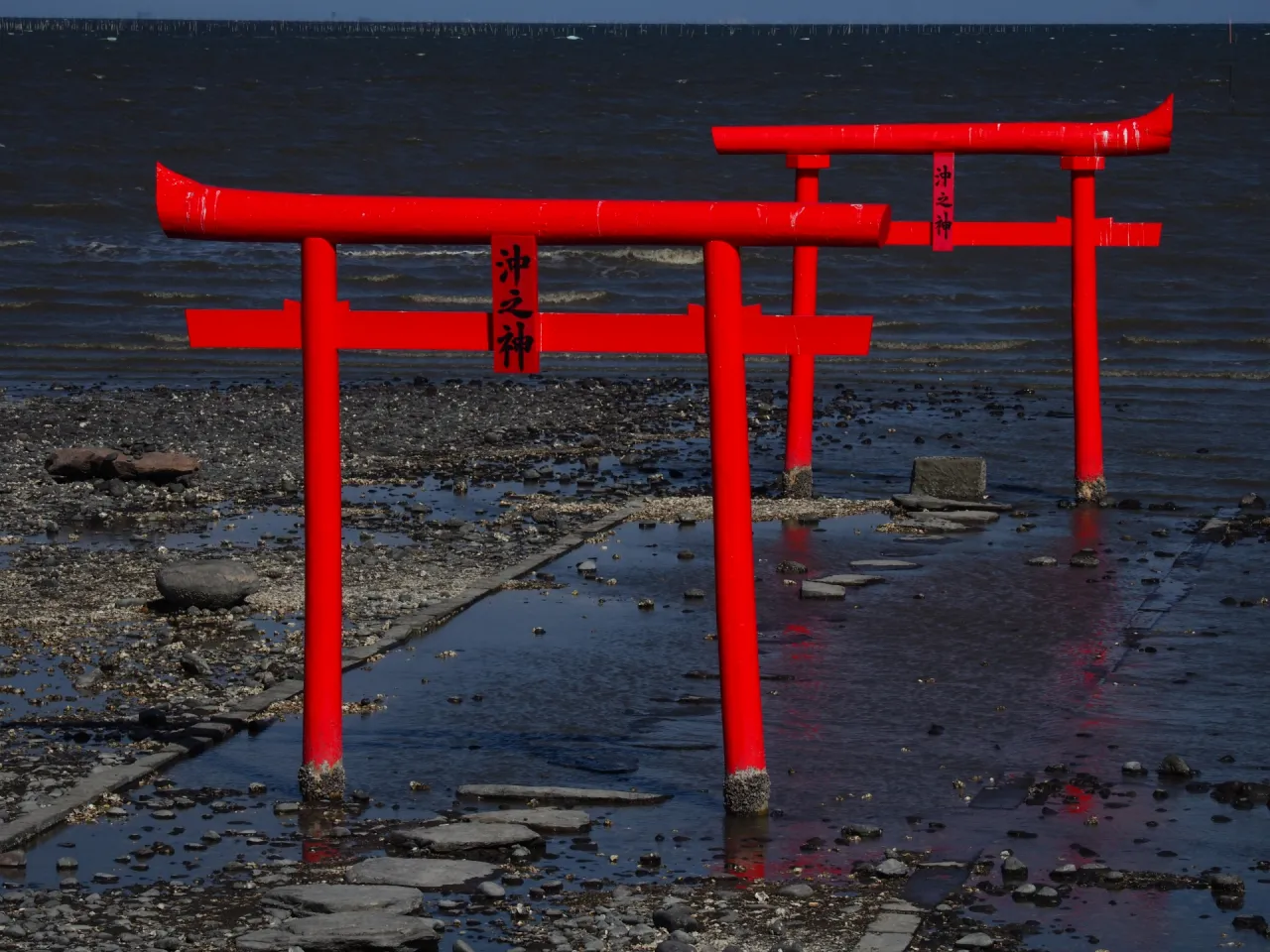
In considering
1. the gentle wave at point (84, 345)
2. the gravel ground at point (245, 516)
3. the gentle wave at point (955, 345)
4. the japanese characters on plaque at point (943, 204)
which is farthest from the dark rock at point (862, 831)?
the gentle wave at point (84, 345)

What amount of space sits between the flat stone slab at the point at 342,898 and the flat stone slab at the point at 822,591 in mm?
5351

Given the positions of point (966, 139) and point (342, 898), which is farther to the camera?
point (966, 139)

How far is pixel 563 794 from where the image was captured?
8.16 m

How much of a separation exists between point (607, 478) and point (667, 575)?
4.13m

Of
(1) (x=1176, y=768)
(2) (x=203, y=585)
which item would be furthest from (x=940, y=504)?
(1) (x=1176, y=768)

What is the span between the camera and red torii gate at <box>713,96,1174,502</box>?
14.2 meters

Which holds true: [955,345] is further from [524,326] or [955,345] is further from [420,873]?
[420,873]

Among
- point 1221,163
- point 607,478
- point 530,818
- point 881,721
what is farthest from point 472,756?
point 1221,163

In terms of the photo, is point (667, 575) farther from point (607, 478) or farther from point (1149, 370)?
point (1149, 370)

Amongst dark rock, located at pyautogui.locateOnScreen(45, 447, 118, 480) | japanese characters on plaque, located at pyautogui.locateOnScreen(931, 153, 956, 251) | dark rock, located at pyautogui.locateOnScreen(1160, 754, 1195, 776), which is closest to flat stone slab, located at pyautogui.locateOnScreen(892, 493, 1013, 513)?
japanese characters on plaque, located at pyautogui.locateOnScreen(931, 153, 956, 251)

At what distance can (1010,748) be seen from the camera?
8844 millimetres

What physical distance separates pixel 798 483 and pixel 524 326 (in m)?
7.74

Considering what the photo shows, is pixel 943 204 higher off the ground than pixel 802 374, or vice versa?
pixel 943 204

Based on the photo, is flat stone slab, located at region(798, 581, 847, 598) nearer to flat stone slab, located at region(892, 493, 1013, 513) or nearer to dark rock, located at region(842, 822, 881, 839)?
flat stone slab, located at region(892, 493, 1013, 513)
